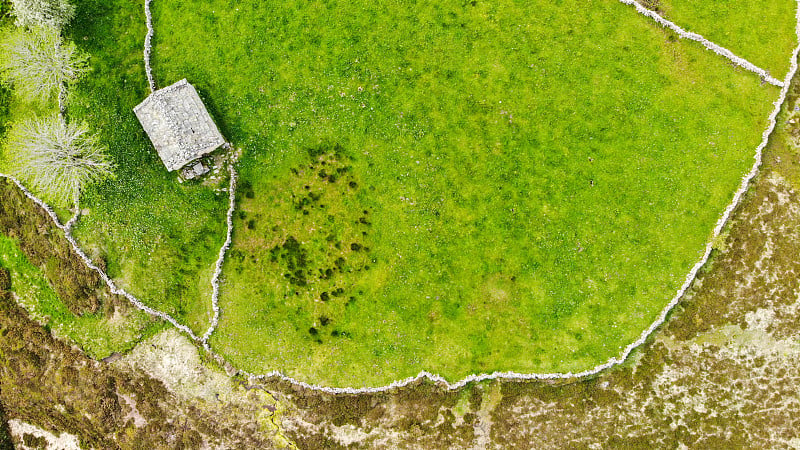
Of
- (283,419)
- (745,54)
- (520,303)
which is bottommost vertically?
(283,419)

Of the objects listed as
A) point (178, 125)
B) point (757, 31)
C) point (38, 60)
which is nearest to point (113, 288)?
point (178, 125)

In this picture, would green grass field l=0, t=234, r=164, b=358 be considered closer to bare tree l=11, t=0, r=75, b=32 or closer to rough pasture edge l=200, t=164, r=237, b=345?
rough pasture edge l=200, t=164, r=237, b=345

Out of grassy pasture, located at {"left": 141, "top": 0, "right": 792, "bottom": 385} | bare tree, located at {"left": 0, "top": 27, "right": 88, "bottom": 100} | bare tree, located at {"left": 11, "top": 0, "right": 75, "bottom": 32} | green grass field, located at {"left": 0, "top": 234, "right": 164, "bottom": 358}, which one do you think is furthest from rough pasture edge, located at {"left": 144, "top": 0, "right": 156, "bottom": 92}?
green grass field, located at {"left": 0, "top": 234, "right": 164, "bottom": 358}

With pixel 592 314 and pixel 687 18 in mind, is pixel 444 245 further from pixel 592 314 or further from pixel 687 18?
pixel 687 18

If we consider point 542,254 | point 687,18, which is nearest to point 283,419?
point 542,254

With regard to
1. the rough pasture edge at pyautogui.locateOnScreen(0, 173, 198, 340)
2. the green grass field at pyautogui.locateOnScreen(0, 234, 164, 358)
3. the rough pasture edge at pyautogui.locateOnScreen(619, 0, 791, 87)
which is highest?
the rough pasture edge at pyautogui.locateOnScreen(619, 0, 791, 87)

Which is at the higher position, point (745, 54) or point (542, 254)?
point (745, 54)

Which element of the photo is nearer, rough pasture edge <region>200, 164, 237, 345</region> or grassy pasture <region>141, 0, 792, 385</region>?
grassy pasture <region>141, 0, 792, 385</region>
